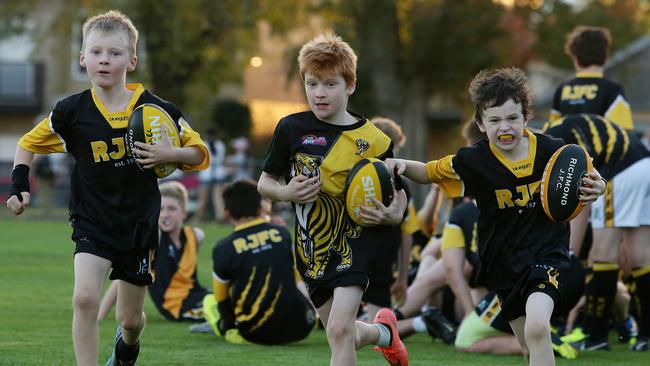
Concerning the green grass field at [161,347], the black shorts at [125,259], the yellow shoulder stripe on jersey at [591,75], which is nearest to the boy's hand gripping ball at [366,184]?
the black shorts at [125,259]

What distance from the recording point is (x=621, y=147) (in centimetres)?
784

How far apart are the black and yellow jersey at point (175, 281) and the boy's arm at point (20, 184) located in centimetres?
313

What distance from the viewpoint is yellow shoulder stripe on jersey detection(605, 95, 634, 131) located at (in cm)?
849

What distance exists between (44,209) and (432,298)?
16.4 metres

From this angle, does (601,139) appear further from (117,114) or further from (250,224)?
(117,114)

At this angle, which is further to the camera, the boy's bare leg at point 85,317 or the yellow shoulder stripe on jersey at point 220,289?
the yellow shoulder stripe on jersey at point 220,289

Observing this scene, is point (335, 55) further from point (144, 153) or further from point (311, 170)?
point (144, 153)

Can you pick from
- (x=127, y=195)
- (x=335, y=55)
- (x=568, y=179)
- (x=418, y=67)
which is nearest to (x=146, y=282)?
(x=127, y=195)

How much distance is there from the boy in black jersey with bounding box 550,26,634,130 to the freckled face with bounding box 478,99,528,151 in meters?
3.01

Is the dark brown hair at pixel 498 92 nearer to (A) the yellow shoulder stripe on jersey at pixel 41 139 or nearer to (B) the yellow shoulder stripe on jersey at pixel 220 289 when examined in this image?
(A) the yellow shoulder stripe on jersey at pixel 41 139

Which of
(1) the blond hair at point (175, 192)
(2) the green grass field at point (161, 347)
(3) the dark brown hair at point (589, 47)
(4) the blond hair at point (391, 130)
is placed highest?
(3) the dark brown hair at point (589, 47)

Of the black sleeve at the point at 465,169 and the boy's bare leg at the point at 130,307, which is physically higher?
→ the black sleeve at the point at 465,169

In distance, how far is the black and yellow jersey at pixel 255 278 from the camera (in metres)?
7.68

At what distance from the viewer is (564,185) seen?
5414 millimetres
